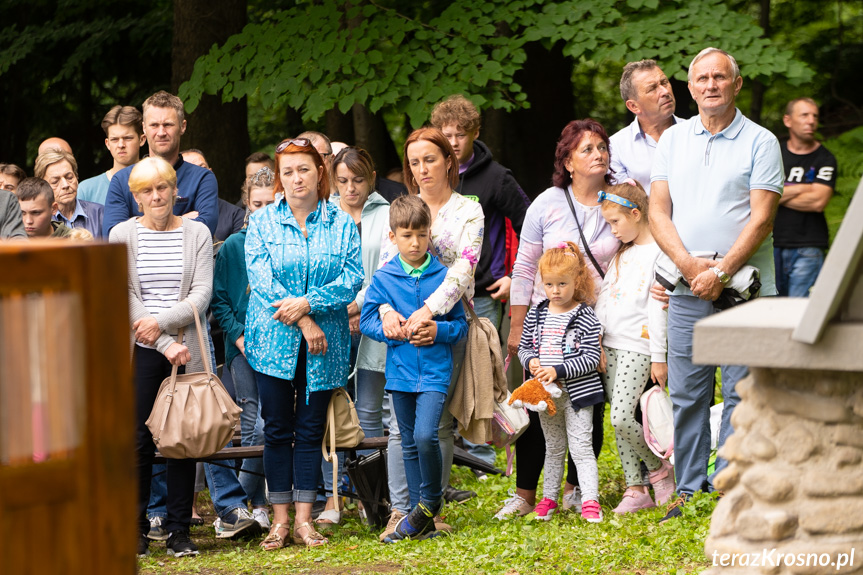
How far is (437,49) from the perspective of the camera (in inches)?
341

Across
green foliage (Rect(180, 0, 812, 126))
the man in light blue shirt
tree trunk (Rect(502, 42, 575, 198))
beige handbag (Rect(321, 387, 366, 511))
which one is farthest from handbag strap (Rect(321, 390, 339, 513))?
tree trunk (Rect(502, 42, 575, 198))

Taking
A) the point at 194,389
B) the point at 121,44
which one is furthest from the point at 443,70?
the point at 121,44

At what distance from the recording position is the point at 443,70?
335 inches

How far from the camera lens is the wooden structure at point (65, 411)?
2.09m

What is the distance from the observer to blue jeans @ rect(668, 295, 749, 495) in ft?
17.0

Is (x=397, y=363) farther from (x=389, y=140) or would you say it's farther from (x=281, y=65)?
(x=389, y=140)

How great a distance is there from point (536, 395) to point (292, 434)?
4.32 feet

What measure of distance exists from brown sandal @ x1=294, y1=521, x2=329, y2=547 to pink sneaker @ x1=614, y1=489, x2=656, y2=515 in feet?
5.23

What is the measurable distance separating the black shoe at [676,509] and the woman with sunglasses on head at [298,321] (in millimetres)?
1790

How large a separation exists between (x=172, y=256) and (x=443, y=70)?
379 centimetres

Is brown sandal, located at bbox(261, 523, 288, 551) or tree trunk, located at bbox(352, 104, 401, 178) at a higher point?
tree trunk, located at bbox(352, 104, 401, 178)

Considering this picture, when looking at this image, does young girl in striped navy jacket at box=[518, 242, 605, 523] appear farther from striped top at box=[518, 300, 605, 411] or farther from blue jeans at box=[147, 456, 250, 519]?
blue jeans at box=[147, 456, 250, 519]

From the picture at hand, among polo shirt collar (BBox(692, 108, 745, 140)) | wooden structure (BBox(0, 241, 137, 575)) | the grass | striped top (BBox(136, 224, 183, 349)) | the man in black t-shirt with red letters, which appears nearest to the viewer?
wooden structure (BBox(0, 241, 137, 575))

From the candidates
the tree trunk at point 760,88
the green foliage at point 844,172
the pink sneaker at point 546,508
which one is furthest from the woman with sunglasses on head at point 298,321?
the tree trunk at point 760,88
